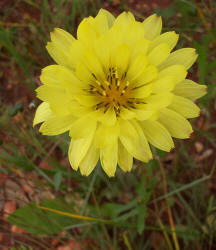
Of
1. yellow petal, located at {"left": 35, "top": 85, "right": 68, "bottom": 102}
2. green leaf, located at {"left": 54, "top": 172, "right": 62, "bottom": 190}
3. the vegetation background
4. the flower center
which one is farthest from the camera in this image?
the vegetation background

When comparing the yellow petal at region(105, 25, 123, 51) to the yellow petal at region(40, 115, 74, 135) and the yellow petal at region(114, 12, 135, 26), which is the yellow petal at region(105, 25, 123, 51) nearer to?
the yellow petal at region(114, 12, 135, 26)

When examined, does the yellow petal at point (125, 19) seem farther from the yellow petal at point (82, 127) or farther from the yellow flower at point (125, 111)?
the yellow petal at point (82, 127)

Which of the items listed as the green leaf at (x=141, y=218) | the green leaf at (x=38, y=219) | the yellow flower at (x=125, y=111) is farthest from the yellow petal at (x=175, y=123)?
the green leaf at (x=38, y=219)

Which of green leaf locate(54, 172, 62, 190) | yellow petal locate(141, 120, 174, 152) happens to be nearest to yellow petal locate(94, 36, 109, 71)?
yellow petal locate(141, 120, 174, 152)

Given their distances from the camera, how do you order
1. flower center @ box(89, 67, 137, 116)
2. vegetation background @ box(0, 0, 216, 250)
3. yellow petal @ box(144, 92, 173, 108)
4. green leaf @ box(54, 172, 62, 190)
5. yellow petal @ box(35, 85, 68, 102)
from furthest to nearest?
1. vegetation background @ box(0, 0, 216, 250)
2. green leaf @ box(54, 172, 62, 190)
3. flower center @ box(89, 67, 137, 116)
4. yellow petal @ box(35, 85, 68, 102)
5. yellow petal @ box(144, 92, 173, 108)

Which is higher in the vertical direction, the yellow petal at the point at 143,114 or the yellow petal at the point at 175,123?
the yellow petal at the point at 143,114

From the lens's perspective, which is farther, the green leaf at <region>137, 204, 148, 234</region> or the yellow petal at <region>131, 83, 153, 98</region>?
the green leaf at <region>137, 204, 148, 234</region>

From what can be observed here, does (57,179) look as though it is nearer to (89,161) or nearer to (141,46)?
(89,161)
